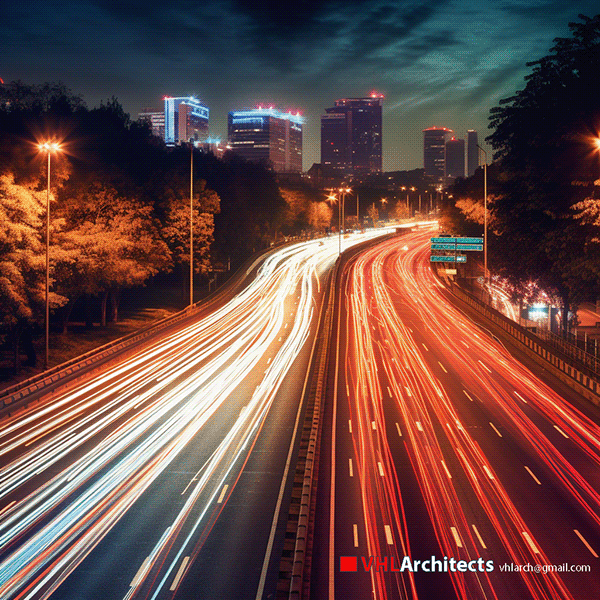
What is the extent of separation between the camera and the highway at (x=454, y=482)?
1271 cm

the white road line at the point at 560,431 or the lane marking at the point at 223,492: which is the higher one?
the white road line at the point at 560,431

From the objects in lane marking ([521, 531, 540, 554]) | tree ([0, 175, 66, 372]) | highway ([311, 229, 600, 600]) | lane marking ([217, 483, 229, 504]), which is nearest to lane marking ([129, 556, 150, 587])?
lane marking ([217, 483, 229, 504])

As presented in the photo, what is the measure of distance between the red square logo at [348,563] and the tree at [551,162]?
2129 cm

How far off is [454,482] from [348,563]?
5.60 metres

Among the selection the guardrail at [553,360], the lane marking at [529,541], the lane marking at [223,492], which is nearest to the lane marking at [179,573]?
the lane marking at [223,492]

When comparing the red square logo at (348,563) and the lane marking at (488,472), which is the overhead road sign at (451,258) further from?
the red square logo at (348,563)

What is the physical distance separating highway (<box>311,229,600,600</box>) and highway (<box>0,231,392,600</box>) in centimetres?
185

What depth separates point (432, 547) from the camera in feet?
45.5

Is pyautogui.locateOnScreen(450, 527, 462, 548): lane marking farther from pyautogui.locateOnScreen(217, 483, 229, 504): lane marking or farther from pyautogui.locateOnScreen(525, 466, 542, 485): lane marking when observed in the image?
pyautogui.locateOnScreen(217, 483, 229, 504): lane marking

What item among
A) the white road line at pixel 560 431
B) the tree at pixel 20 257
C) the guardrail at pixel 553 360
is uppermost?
the tree at pixel 20 257

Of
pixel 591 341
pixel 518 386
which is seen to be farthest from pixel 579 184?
pixel 518 386

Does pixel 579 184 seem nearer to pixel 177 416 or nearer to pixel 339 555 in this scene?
pixel 177 416

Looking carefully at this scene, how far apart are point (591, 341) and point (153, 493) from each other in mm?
26385

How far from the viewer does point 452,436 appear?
2180 cm
